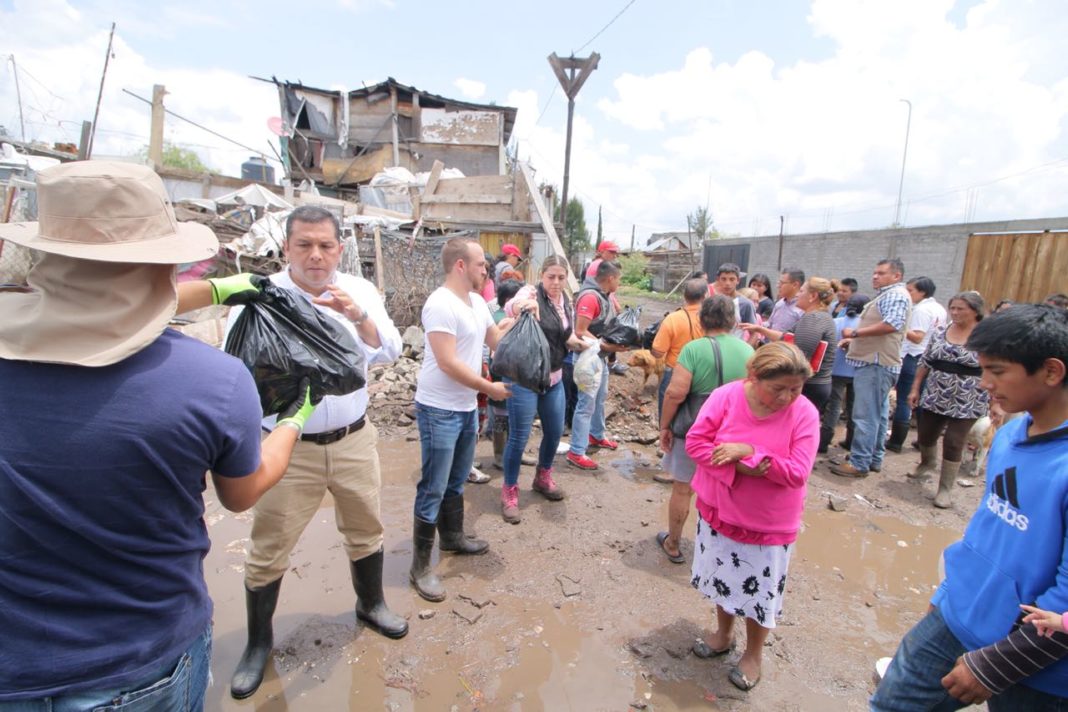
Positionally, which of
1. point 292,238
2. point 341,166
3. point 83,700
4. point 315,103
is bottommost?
point 83,700

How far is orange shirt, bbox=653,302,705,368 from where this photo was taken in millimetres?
4426

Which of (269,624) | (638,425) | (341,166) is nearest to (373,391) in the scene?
(638,425)

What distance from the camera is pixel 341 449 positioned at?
2383mm

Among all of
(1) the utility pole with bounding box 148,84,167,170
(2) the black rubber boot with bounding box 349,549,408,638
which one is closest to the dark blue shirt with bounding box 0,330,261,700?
(2) the black rubber boot with bounding box 349,549,408,638

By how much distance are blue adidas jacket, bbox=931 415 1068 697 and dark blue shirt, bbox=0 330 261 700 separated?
2.12 m

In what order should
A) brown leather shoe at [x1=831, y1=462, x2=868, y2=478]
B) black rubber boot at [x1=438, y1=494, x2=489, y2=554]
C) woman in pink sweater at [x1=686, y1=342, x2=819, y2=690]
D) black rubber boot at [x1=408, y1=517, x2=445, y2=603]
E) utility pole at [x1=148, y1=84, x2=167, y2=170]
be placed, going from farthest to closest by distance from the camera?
utility pole at [x1=148, y1=84, x2=167, y2=170] < brown leather shoe at [x1=831, y1=462, x2=868, y2=478] < black rubber boot at [x1=438, y1=494, x2=489, y2=554] < black rubber boot at [x1=408, y1=517, x2=445, y2=603] < woman in pink sweater at [x1=686, y1=342, x2=819, y2=690]

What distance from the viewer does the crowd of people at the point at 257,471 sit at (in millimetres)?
1009

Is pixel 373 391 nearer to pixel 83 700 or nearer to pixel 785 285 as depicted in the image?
pixel 785 285

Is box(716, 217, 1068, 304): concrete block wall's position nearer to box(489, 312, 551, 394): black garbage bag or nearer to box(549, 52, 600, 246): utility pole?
box(549, 52, 600, 246): utility pole

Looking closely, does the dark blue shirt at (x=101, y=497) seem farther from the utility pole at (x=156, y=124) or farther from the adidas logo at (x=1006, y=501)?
the utility pole at (x=156, y=124)

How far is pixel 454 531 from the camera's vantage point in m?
3.46

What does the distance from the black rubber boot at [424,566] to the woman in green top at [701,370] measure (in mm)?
1589

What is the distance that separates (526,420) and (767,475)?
1.88m

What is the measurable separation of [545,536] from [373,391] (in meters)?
3.66
